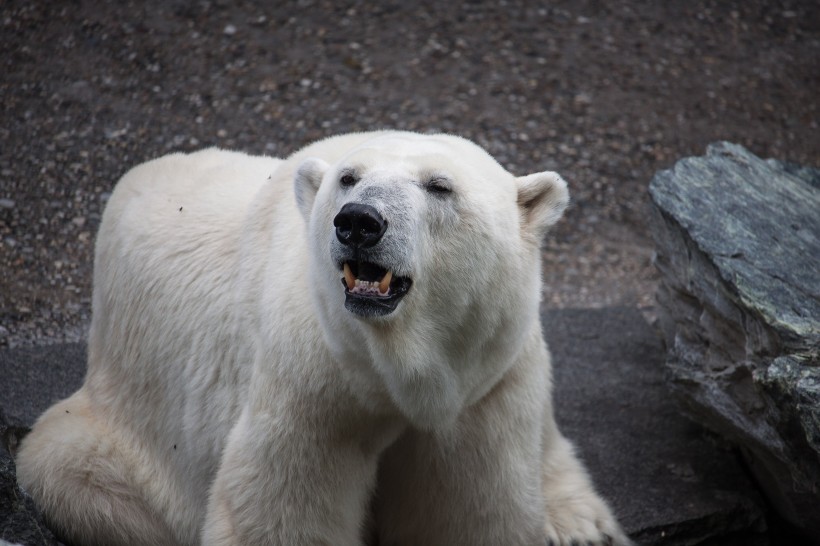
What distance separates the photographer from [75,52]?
7020mm

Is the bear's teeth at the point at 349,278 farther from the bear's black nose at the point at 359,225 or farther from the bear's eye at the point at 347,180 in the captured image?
the bear's eye at the point at 347,180

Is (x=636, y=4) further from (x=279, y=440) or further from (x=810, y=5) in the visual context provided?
(x=279, y=440)

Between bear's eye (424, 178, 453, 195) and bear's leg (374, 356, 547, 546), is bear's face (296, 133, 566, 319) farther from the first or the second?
bear's leg (374, 356, 547, 546)

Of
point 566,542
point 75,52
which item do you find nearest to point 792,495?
point 566,542

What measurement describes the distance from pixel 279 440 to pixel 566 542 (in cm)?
121

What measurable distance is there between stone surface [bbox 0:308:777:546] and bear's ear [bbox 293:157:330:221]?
6.35 ft

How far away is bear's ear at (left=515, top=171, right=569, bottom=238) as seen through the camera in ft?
9.54

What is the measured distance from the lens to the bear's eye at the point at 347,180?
102 inches

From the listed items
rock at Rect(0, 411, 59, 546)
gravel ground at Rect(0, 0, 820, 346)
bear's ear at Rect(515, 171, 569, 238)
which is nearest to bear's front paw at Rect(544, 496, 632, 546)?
bear's ear at Rect(515, 171, 569, 238)

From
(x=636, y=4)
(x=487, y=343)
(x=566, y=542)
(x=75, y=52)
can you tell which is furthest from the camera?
(x=636, y=4)

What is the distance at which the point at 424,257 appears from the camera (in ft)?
8.32

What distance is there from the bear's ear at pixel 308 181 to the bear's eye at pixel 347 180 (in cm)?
25

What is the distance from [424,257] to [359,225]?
26 cm

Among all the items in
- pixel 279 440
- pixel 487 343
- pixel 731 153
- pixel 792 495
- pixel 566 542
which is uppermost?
pixel 487 343
